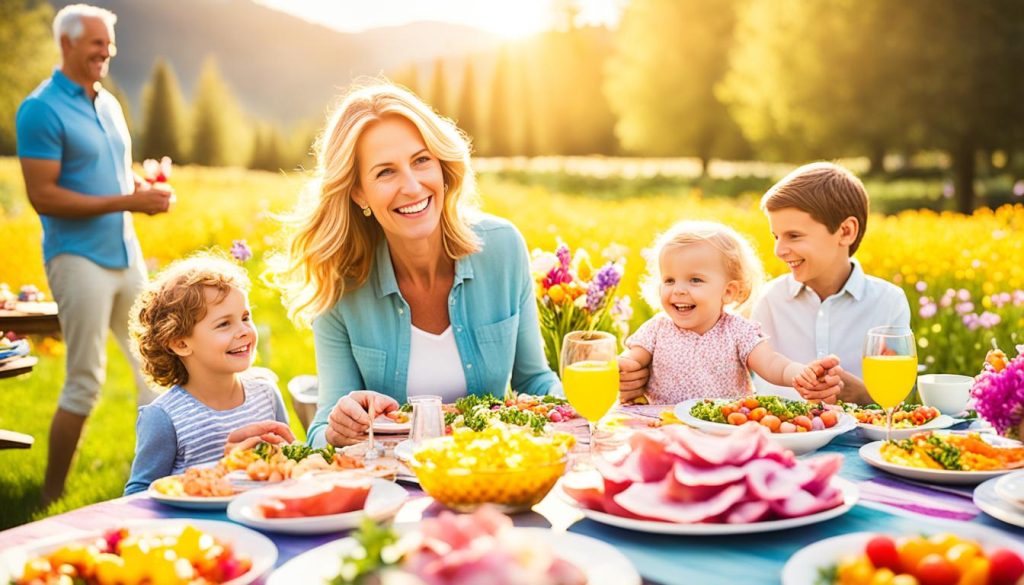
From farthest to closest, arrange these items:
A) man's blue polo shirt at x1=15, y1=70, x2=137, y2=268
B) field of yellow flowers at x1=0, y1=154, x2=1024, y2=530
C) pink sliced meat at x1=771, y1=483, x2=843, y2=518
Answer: field of yellow flowers at x1=0, y1=154, x2=1024, y2=530 → man's blue polo shirt at x1=15, y1=70, x2=137, y2=268 → pink sliced meat at x1=771, y1=483, x2=843, y2=518

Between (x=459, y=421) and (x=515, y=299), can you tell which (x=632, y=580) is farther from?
(x=515, y=299)

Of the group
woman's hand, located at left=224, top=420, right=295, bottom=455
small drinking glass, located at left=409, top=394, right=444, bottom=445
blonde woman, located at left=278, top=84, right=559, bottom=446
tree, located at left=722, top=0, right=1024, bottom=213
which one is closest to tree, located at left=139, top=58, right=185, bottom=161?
tree, located at left=722, top=0, right=1024, bottom=213

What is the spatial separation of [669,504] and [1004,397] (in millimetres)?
669

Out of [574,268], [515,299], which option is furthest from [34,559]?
[574,268]

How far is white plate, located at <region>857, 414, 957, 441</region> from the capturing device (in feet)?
7.23

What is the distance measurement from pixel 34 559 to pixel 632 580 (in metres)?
0.88

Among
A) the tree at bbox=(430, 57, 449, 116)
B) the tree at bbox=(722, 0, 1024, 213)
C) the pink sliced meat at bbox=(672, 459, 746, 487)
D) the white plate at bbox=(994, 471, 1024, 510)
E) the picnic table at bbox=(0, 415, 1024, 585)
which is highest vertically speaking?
the tree at bbox=(430, 57, 449, 116)

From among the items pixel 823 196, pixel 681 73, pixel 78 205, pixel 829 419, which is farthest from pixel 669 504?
pixel 681 73

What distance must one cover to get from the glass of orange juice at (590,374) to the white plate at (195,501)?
69 cm

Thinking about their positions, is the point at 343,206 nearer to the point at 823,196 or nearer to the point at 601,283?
the point at 601,283

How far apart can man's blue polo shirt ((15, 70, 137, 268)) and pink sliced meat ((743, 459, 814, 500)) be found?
424 cm

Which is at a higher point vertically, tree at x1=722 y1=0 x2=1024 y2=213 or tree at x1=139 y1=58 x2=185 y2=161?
tree at x1=139 y1=58 x2=185 y2=161

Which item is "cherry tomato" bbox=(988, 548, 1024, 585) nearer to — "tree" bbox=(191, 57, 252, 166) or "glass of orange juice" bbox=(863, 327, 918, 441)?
"glass of orange juice" bbox=(863, 327, 918, 441)

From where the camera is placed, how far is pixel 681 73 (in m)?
28.6
